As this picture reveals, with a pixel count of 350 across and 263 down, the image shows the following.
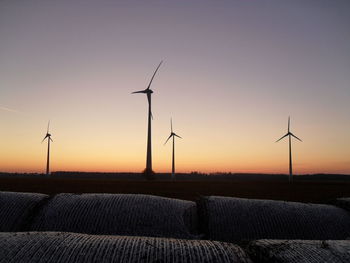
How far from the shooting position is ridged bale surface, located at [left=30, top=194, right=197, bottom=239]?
287cm

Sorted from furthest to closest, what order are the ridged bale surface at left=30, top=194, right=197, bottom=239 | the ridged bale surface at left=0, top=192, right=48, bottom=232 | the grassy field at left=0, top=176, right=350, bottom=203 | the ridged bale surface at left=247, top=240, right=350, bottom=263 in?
the grassy field at left=0, top=176, right=350, bottom=203 → the ridged bale surface at left=0, top=192, right=48, bottom=232 → the ridged bale surface at left=30, top=194, right=197, bottom=239 → the ridged bale surface at left=247, top=240, right=350, bottom=263

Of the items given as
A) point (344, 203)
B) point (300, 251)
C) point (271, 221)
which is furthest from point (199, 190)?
point (300, 251)

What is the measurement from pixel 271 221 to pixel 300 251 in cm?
136

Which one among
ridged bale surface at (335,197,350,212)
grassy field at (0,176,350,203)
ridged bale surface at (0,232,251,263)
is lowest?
grassy field at (0,176,350,203)

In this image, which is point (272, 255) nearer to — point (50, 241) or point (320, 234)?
point (50, 241)

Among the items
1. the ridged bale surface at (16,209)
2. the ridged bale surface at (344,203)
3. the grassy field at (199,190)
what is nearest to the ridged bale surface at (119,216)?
the ridged bale surface at (16,209)

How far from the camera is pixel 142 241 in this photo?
1869mm

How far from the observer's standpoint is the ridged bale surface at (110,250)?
5.55ft

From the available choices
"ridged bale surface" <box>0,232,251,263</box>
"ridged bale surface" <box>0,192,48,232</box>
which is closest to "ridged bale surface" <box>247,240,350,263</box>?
"ridged bale surface" <box>0,232,251,263</box>

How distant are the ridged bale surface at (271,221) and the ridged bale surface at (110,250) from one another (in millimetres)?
1228

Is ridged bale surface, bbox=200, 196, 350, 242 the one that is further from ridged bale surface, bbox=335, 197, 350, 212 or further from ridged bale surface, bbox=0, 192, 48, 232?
ridged bale surface, bbox=0, 192, 48, 232

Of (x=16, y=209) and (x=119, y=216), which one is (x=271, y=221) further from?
(x=16, y=209)

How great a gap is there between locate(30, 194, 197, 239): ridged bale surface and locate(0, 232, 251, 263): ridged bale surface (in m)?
0.99

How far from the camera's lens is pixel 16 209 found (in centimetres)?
322
